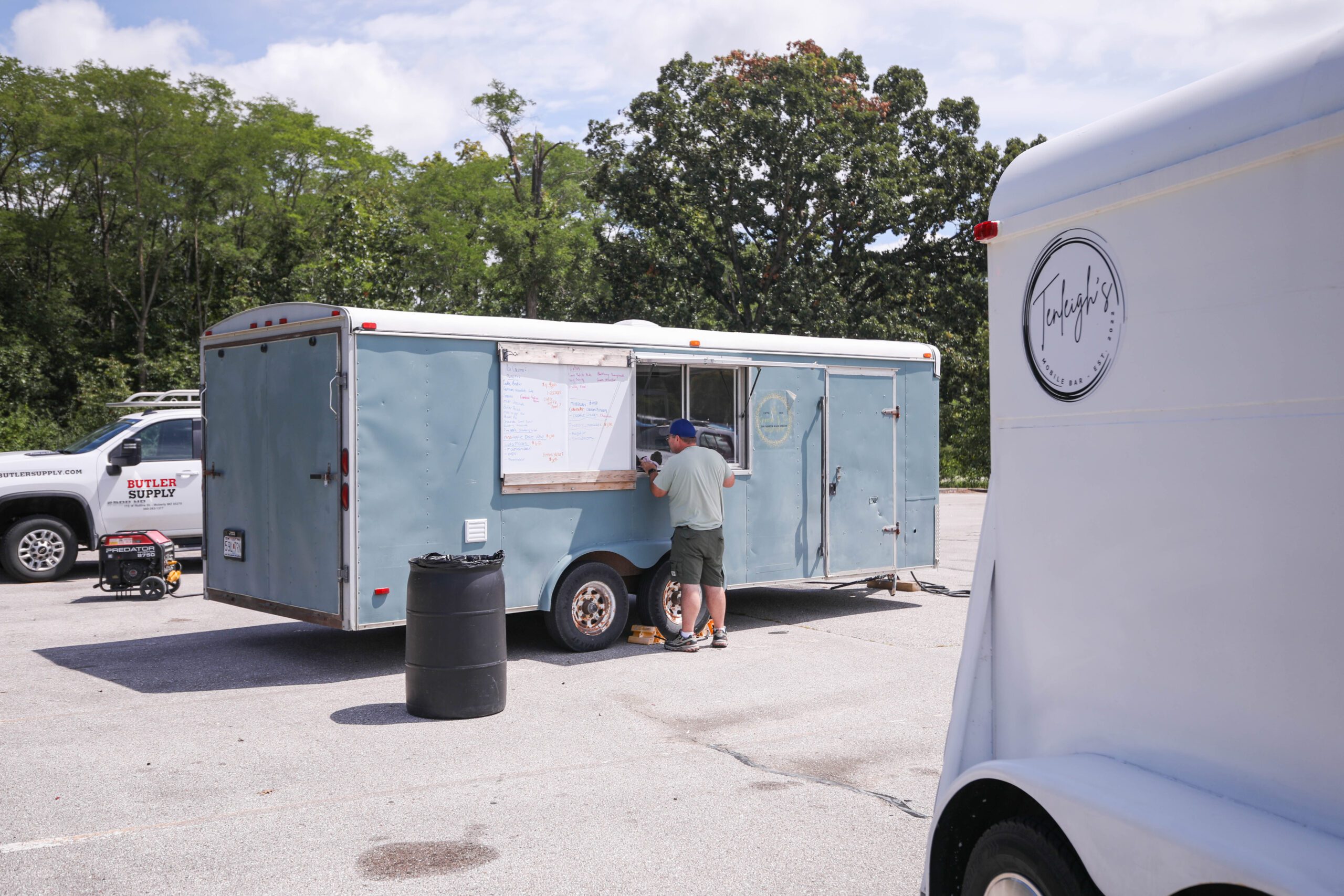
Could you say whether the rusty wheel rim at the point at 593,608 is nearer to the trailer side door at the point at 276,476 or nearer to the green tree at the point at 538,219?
the trailer side door at the point at 276,476

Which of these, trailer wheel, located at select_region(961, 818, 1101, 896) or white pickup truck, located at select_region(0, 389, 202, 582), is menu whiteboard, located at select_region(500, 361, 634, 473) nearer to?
trailer wheel, located at select_region(961, 818, 1101, 896)

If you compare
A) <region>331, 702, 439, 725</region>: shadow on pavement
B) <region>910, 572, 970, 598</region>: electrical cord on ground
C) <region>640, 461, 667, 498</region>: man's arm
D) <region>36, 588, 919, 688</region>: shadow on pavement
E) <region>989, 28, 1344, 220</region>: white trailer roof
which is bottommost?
<region>331, 702, 439, 725</region>: shadow on pavement

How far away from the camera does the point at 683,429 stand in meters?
9.42

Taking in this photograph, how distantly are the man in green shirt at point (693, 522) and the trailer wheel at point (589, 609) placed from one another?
490 millimetres

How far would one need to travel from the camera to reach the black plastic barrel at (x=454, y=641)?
708cm

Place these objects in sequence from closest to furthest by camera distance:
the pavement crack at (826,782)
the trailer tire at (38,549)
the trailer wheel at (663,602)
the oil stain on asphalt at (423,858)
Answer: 1. the oil stain on asphalt at (423,858)
2. the pavement crack at (826,782)
3. the trailer wheel at (663,602)
4. the trailer tire at (38,549)

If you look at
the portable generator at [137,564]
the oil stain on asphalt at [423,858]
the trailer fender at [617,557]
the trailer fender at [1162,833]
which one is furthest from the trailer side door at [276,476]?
the trailer fender at [1162,833]

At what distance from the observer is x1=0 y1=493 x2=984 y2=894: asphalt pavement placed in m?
4.66

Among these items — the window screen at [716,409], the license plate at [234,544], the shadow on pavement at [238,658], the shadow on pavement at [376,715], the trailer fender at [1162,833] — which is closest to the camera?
the trailer fender at [1162,833]

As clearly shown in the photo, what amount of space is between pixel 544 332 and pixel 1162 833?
7.15 m

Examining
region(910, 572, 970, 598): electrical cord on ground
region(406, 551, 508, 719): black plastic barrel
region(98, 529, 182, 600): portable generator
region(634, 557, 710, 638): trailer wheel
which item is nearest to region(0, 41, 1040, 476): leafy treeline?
region(98, 529, 182, 600): portable generator

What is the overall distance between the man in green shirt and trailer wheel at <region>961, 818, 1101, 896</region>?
613 cm

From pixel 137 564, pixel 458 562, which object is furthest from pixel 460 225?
pixel 458 562

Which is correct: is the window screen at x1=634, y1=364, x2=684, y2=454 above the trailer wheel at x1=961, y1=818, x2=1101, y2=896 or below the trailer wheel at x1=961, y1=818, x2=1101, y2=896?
above
